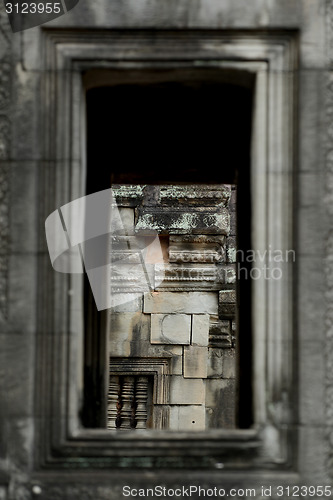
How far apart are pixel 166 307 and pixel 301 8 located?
450 inches

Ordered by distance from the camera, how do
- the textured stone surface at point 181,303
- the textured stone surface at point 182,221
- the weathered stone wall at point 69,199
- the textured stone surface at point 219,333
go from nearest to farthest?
the weathered stone wall at point 69,199 < the textured stone surface at point 182,221 < the textured stone surface at point 181,303 < the textured stone surface at point 219,333

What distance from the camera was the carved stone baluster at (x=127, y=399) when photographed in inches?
716

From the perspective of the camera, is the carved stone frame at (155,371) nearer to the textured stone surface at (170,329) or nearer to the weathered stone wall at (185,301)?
the weathered stone wall at (185,301)

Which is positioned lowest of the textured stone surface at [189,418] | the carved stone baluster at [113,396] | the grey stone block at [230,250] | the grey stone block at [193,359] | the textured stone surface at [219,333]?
the textured stone surface at [189,418]

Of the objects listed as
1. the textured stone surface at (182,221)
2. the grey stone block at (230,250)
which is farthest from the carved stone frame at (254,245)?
the grey stone block at (230,250)

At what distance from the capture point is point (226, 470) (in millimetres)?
6820

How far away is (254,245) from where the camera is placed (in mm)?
7191

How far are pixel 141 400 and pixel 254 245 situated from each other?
1153 cm

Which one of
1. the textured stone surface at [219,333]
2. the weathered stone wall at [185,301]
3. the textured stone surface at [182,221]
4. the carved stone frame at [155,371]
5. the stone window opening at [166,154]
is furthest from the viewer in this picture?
the textured stone surface at [219,333]

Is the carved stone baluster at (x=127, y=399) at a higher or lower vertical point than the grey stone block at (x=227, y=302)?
lower

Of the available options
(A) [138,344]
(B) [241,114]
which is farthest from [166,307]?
(B) [241,114]

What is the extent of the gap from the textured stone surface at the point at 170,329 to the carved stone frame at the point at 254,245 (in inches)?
437

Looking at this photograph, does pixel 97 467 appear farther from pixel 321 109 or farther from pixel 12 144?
pixel 321 109

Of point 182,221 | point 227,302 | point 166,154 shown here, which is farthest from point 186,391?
point 166,154
